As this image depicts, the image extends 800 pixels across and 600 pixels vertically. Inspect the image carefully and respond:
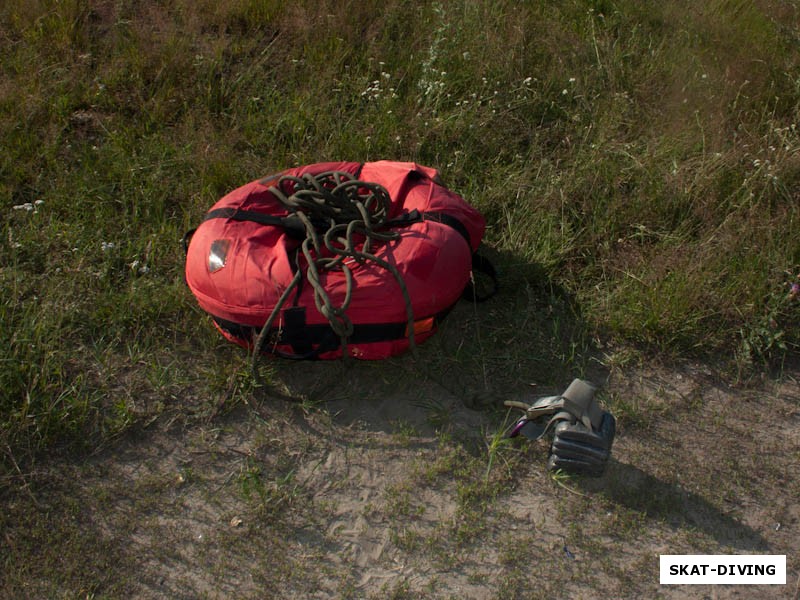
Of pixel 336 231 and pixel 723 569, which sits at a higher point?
pixel 336 231

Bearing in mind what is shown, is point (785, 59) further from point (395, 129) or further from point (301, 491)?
point (301, 491)

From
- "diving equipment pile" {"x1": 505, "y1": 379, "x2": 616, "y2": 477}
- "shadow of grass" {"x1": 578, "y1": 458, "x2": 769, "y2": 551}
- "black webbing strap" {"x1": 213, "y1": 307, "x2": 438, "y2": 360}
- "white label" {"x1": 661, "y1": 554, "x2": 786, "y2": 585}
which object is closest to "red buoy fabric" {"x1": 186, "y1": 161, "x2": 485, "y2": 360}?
"black webbing strap" {"x1": 213, "y1": 307, "x2": 438, "y2": 360}

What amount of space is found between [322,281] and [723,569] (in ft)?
5.83

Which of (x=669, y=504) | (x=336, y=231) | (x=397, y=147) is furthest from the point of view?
(x=397, y=147)

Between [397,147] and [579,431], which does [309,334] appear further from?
[397,147]

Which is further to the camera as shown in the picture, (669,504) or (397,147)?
(397,147)

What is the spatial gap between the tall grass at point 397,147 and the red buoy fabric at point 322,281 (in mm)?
405

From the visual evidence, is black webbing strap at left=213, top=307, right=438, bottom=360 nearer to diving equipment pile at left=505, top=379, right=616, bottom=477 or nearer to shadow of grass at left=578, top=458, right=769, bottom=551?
diving equipment pile at left=505, top=379, right=616, bottom=477

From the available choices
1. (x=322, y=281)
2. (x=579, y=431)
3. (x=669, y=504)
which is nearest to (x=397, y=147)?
(x=322, y=281)

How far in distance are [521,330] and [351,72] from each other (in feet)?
7.16

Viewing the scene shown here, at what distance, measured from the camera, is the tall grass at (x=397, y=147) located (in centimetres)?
361

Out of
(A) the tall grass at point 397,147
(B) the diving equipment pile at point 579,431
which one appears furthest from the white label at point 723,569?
(A) the tall grass at point 397,147

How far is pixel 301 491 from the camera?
2979 mm

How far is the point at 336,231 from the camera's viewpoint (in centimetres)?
340
